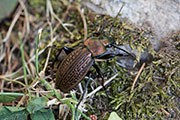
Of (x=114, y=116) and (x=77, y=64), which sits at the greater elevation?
(x=77, y=64)

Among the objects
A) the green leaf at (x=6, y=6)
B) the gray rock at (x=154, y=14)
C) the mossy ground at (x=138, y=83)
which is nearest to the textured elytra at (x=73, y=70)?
the mossy ground at (x=138, y=83)

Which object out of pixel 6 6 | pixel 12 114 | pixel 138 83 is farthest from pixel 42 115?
pixel 6 6

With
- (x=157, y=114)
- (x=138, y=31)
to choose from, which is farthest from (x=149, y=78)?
(x=138, y=31)

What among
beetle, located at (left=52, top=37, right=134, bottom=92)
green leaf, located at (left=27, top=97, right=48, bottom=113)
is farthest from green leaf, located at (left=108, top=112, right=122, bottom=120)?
green leaf, located at (left=27, top=97, right=48, bottom=113)

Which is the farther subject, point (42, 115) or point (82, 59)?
point (82, 59)

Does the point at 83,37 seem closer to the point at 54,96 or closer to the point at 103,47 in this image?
the point at 103,47

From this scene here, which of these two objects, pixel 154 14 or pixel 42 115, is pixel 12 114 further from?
pixel 154 14

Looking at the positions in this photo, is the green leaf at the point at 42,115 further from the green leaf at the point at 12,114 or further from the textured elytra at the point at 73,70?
the textured elytra at the point at 73,70
